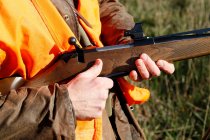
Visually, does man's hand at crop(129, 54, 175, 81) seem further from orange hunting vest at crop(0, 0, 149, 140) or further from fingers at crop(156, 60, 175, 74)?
orange hunting vest at crop(0, 0, 149, 140)

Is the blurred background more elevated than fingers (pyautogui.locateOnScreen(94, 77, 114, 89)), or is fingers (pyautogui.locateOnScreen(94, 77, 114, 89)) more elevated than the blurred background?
fingers (pyautogui.locateOnScreen(94, 77, 114, 89))

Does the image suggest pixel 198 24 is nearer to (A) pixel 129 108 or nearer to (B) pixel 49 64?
(A) pixel 129 108

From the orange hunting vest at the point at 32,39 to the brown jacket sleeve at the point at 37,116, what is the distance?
0.47 ft

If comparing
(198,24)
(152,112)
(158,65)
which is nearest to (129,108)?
(158,65)

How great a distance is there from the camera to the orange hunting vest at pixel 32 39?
1.96 m

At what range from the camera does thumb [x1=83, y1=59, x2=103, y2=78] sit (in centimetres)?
204

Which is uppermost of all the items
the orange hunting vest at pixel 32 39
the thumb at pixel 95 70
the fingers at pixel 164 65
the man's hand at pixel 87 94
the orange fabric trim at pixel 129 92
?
the orange hunting vest at pixel 32 39

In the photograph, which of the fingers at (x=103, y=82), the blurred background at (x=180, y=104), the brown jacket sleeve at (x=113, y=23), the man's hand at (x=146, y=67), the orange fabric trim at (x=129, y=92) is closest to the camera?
the fingers at (x=103, y=82)

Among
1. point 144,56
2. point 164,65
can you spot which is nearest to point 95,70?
point 144,56

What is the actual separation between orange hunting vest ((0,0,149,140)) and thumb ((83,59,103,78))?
4.9 inches

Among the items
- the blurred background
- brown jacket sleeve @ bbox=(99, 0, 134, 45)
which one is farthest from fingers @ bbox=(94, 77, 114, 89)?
the blurred background

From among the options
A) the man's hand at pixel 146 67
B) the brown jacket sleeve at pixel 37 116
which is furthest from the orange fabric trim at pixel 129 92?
the brown jacket sleeve at pixel 37 116

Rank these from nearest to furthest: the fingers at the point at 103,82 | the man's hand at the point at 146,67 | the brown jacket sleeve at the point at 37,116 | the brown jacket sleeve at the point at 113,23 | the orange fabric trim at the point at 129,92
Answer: the brown jacket sleeve at the point at 37,116
the fingers at the point at 103,82
the man's hand at the point at 146,67
the orange fabric trim at the point at 129,92
the brown jacket sleeve at the point at 113,23

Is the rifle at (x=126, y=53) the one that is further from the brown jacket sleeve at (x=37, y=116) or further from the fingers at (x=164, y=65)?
the brown jacket sleeve at (x=37, y=116)
